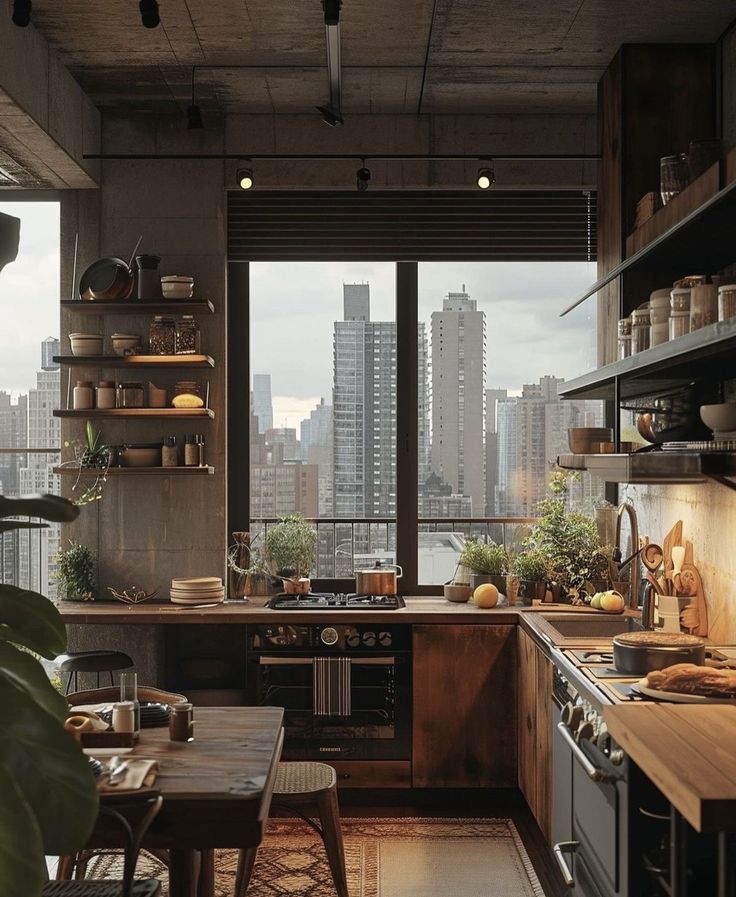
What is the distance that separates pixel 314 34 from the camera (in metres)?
4.09

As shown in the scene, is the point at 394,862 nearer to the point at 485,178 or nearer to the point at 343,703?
the point at 343,703

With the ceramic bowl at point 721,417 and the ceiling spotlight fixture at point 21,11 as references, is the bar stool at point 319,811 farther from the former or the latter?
the ceiling spotlight fixture at point 21,11

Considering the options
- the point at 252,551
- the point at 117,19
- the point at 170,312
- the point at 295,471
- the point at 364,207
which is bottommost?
the point at 252,551

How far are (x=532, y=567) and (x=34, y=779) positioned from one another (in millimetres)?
3953

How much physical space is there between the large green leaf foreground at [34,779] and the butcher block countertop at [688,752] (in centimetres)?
131

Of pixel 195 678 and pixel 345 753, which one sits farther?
pixel 195 678

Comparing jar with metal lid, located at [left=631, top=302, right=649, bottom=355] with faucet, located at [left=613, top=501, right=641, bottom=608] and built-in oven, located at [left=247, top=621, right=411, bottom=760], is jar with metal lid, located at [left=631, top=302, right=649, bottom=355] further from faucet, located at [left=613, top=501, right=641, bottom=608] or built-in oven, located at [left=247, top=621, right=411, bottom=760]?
built-in oven, located at [left=247, top=621, right=411, bottom=760]

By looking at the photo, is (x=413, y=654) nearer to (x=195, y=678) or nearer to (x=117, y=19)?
(x=195, y=678)

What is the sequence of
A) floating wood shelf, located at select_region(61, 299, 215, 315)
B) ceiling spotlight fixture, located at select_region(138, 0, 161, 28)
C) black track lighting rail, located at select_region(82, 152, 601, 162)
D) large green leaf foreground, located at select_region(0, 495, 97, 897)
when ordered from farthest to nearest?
floating wood shelf, located at select_region(61, 299, 215, 315) < black track lighting rail, located at select_region(82, 152, 601, 162) < ceiling spotlight fixture, located at select_region(138, 0, 161, 28) < large green leaf foreground, located at select_region(0, 495, 97, 897)

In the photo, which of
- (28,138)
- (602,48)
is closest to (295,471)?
(28,138)

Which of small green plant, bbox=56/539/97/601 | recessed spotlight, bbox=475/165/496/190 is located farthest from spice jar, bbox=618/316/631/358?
small green plant, bbox=56/539/97/601

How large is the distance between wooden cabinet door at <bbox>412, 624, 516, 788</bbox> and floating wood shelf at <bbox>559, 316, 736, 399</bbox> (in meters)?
1.28

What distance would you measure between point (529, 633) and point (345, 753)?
3.55 ft

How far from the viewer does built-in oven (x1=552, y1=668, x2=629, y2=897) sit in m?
2.57
